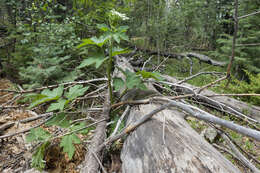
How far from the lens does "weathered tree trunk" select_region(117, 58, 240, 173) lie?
76 centimetres

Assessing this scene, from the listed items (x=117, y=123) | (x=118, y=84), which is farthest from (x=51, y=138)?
(x=118, y=84)

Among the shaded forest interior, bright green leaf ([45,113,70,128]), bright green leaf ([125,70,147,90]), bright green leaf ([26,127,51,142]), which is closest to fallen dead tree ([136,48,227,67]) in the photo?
the shaded forest interior

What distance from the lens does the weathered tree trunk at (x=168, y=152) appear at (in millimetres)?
764

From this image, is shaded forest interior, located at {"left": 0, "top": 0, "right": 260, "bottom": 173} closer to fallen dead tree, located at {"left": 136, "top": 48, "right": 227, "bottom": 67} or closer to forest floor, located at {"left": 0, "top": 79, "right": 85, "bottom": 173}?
forest floor, located at {"left": 0, "top": 79, "right": 85, "bottom": 173}

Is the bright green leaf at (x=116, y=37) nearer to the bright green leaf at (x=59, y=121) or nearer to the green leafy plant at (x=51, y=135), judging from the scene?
the green leafy plant at (x=51, y=135)

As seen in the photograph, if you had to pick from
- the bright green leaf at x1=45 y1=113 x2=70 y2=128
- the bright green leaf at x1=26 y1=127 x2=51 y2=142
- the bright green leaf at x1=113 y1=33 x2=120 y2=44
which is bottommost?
the bright green leaf at x1=26 y1=127 x2=51 y2=142

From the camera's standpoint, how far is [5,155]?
1.43 m

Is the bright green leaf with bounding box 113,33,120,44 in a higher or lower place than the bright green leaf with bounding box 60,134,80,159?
higher

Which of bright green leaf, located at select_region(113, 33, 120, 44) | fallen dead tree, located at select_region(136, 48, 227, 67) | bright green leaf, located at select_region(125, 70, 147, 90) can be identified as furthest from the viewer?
fallen dead tree, located at select_region(136, 48, 227, 67)

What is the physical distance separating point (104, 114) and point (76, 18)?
3012mm

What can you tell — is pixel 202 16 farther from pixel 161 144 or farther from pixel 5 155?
pixel 5 155

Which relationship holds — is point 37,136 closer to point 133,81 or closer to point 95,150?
point 95,150

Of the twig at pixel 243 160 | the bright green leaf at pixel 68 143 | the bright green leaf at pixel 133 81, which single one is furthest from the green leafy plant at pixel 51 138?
the twig at pixel 243 160

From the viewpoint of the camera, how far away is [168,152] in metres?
0.84
